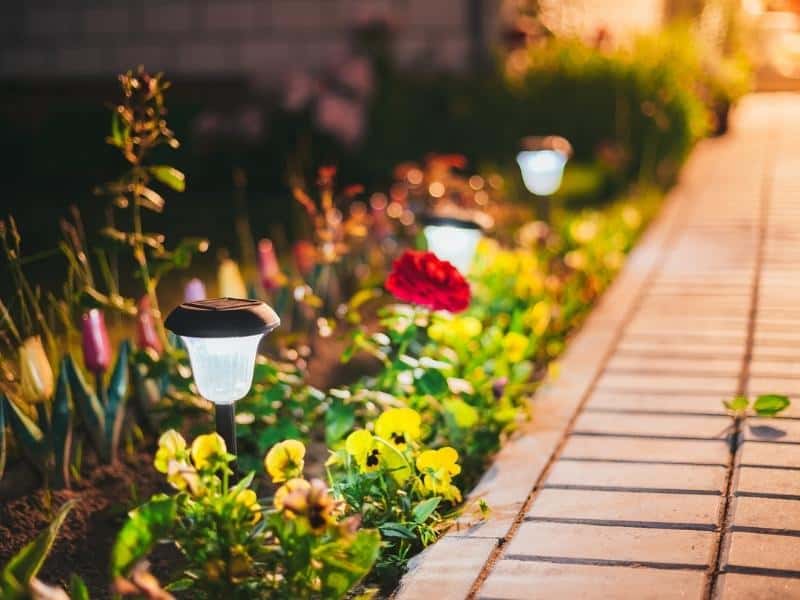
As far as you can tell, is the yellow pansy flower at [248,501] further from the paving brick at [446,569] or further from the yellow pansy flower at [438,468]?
the yellow pansy flower at [438,468]

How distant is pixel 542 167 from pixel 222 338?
3.66 metres

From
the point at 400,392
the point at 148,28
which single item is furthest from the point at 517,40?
the point at 400,392

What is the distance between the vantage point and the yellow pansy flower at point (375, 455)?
296 centimetres

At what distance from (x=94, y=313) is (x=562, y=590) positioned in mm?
1572

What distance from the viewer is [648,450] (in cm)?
349

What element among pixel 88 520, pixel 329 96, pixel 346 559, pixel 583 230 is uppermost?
pixel 329 96

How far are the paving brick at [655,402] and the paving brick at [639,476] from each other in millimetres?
546

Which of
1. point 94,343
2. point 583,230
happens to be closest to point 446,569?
point 94,343

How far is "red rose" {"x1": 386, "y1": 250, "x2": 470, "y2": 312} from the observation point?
3.37m

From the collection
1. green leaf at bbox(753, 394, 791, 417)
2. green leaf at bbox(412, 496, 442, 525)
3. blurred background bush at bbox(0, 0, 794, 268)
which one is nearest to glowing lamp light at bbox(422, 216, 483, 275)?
green leaf at bbox(753, 394, 791, 417)

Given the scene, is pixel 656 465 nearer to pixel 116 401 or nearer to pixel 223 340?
pixel 223 340

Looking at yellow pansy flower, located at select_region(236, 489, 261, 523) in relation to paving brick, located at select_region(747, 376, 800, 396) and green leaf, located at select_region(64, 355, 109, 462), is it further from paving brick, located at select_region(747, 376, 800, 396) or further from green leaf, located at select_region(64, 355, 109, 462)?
paving brick, located at select_region(747, 376, 800, 396)

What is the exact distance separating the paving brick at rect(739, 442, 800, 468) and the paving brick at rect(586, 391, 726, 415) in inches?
14.0

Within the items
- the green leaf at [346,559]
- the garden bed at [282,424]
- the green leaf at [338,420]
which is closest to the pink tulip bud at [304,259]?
the garden bed at [282,424]
